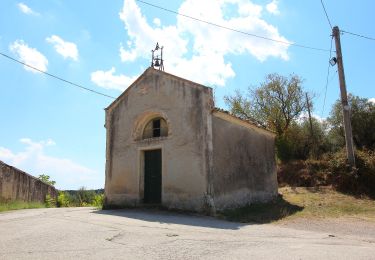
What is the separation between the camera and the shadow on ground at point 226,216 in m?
11.2

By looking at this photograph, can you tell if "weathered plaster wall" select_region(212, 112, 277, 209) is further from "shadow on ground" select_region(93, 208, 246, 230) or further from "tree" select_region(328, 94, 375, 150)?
"tree" select_region(328, 94, 375, 150)

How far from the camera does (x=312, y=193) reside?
1786 centimetres

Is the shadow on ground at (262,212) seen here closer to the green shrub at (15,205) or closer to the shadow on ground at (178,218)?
the shadow on ground at (178,218)

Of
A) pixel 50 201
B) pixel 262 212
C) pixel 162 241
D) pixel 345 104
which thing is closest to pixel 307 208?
pixel 262 212

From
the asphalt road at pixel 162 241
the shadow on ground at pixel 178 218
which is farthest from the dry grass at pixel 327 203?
the asphalt road at pixel 162 241

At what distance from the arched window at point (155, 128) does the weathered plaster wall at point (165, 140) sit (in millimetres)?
213

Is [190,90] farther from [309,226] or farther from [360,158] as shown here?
[360,158]

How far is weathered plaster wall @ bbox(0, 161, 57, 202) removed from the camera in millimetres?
17438

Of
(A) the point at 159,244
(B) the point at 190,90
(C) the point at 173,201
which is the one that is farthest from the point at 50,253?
(B) the point at 190,90

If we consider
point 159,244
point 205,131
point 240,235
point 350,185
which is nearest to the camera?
point 159,244

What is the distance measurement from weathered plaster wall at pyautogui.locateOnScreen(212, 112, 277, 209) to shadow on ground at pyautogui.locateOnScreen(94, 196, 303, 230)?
54 centimetres

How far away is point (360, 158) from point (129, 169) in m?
11.1

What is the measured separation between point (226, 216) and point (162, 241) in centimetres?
538

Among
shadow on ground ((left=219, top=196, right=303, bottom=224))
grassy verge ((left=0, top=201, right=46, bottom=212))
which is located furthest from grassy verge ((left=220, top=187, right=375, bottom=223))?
grassy verge ((left=0, top=201, right=46, bottom=212))
